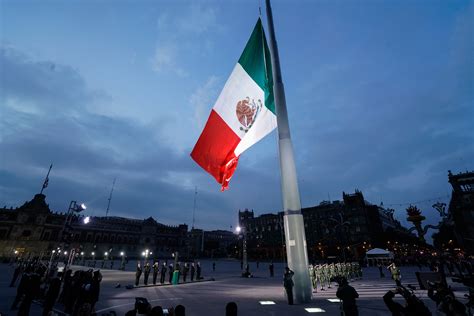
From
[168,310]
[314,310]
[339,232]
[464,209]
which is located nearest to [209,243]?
[339,232]

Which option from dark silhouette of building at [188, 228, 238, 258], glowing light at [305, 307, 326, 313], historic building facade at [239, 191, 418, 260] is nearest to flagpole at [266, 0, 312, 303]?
glowing light at [305, 307, 326, 313]

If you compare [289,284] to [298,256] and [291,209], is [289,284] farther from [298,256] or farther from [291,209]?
[291,209]

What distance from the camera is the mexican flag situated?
35.0ft

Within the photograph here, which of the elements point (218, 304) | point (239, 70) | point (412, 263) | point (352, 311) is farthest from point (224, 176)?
point (412, 263)

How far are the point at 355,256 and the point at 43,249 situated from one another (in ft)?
329

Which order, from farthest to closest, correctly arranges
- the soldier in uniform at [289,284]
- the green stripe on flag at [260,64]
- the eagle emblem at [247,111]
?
1. the green stripe on flag at [260,64]
2. the eagle emblem at [247,111]
3. the soldier in uniform at [289,284]

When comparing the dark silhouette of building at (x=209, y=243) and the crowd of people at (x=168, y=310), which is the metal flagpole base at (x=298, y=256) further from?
the dark silhouette of building at (x=209, y=243)

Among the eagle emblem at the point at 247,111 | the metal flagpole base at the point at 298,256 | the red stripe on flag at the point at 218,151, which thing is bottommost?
the metal flagpole base at the point at 298,256

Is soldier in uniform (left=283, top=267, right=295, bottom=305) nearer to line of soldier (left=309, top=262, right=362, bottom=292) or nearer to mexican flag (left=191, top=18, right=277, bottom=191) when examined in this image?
mexican flag (left=191, top=18, right=277, bottom=191)

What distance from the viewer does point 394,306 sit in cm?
469

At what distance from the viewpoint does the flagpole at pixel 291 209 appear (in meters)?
8.88

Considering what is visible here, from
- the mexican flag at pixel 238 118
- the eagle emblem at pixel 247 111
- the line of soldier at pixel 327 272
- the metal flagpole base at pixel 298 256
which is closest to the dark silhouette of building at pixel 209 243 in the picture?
the line of soldier at pixel 327 272

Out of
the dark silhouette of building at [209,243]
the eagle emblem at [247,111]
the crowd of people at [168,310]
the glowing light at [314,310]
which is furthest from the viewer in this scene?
the dark silhouette of building at [209,243]

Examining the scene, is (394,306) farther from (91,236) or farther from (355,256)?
(91,236)
